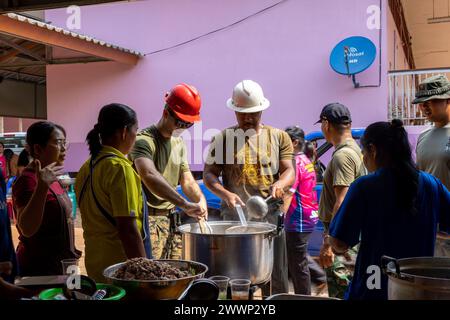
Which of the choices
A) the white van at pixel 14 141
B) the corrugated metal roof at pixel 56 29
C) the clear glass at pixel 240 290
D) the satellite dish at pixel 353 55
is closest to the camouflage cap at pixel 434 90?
the clear glass at pixel 240 290

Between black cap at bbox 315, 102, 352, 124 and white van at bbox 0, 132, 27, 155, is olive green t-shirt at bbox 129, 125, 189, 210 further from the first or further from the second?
white van at bbox 0, 132, 27, 155

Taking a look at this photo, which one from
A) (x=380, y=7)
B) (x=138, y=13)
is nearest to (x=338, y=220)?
(x=380, y=7)

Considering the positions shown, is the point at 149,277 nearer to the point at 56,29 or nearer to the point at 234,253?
the point at 234,253

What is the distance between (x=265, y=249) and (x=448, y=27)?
41.0ft

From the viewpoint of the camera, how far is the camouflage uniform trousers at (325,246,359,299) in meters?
2.68

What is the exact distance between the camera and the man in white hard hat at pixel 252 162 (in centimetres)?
314

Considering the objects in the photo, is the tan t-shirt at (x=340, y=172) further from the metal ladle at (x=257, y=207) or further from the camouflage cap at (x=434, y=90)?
the camouflage cap at (x=434, y=90)

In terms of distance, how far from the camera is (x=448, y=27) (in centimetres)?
1239

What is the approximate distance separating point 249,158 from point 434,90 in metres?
1.37

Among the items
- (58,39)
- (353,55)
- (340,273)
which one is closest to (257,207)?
(340,273)

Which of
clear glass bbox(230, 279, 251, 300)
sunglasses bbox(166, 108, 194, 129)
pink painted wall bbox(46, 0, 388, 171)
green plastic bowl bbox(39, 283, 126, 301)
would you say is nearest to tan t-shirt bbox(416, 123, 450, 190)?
sunglasses bbox(166, 108, 194, 129)

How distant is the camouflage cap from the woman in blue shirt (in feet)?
4.41

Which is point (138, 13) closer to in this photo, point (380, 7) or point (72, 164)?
point (72, 164)

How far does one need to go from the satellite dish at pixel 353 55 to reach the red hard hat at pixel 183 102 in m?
5.81
